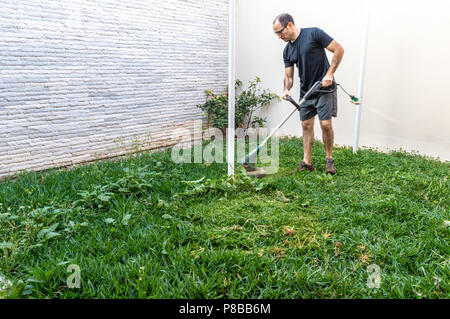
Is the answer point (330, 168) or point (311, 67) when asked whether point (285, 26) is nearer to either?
point (311, 67)

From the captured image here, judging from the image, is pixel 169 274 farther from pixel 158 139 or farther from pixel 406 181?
pixel 158 139

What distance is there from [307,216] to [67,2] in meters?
3.16

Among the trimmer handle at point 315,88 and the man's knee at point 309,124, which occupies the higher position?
the trimmer handle at point 315,88

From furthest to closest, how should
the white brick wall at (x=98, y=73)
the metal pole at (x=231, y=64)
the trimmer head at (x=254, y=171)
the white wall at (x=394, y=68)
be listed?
the white wall at (x=394, y=68) < the white brick wall at (x=98, y=73) < the trimmer head at (x=254, y=171) < the metal pole at (x=231, y=64)

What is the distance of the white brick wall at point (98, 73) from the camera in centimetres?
325

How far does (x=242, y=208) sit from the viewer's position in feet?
7.72

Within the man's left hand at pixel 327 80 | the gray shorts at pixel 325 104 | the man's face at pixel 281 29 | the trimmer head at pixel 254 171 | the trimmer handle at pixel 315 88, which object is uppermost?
the man's face at pixel 281 29

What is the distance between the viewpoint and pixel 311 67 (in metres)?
3.22

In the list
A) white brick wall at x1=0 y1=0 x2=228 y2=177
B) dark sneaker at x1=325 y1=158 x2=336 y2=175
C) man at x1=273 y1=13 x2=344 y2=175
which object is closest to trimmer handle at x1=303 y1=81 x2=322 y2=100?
man at x1=273 y1=13 x2=344 y2=175

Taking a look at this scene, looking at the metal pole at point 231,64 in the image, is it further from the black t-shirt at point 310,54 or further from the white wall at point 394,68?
the white wall at point 394,68

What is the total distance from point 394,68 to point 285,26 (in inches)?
68.6

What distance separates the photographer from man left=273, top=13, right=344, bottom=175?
3072 millimetres

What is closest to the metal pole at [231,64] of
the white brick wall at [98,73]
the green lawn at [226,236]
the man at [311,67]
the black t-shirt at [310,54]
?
the green lawn at [226,236]

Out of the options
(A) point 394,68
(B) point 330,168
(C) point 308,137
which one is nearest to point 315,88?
(C) point 308,137
